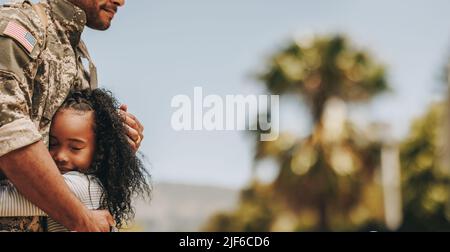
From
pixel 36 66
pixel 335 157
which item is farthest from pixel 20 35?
pixel 335 157

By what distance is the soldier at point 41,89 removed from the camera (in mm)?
2033

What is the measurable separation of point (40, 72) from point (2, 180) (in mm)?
313

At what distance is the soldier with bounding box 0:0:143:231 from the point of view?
6.67 feet

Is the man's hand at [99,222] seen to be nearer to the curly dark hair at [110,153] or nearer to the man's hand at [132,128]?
the curly dark hair at [110,153]

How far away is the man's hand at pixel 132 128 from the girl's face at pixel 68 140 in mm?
193

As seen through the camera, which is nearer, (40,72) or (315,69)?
(40,72)

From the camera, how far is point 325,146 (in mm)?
23875

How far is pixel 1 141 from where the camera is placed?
2010 millimetres

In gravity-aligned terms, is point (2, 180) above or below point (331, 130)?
below

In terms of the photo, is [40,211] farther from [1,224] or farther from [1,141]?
[1,141]

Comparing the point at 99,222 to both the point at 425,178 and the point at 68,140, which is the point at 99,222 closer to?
the point at 68,140

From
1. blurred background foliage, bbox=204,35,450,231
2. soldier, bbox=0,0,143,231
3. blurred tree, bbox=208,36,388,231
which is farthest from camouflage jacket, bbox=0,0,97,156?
blurred tree, bbox=208,36,388,231

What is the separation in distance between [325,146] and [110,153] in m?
21.8
